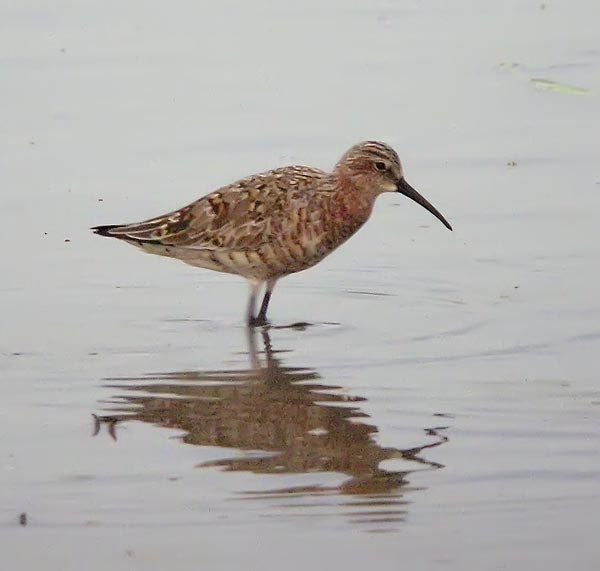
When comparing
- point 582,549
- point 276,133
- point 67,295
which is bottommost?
point 582,549

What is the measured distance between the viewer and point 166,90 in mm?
14031

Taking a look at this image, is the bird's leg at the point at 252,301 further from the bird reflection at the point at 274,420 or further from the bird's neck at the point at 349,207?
the bird reflection at the point at 274,420

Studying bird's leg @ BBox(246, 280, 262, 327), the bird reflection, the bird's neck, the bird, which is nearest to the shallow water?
the bird reflection

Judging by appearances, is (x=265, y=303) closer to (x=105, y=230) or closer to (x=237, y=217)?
(x=237, y=217)

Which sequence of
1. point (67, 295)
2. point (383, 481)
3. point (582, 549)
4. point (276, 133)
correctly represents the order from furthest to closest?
point (276, 133) < point (67, 295) < point (383, 481) < point (582, 549)

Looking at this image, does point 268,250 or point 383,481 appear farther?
point 268,250

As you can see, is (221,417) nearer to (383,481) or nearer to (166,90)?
(383,481)

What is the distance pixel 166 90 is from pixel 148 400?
20.7ft

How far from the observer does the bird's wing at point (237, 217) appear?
33.3ft

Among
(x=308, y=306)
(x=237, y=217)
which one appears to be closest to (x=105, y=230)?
(x=237, y=217)

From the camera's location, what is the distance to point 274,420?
25.3 feet

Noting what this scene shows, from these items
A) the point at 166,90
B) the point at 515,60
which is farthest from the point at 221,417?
the point at 515,60

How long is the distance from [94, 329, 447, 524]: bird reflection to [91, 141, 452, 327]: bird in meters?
1.16

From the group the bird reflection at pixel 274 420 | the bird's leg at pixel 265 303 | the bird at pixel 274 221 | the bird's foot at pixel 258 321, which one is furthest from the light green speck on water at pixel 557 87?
the bird reflection at pixel 274 420
